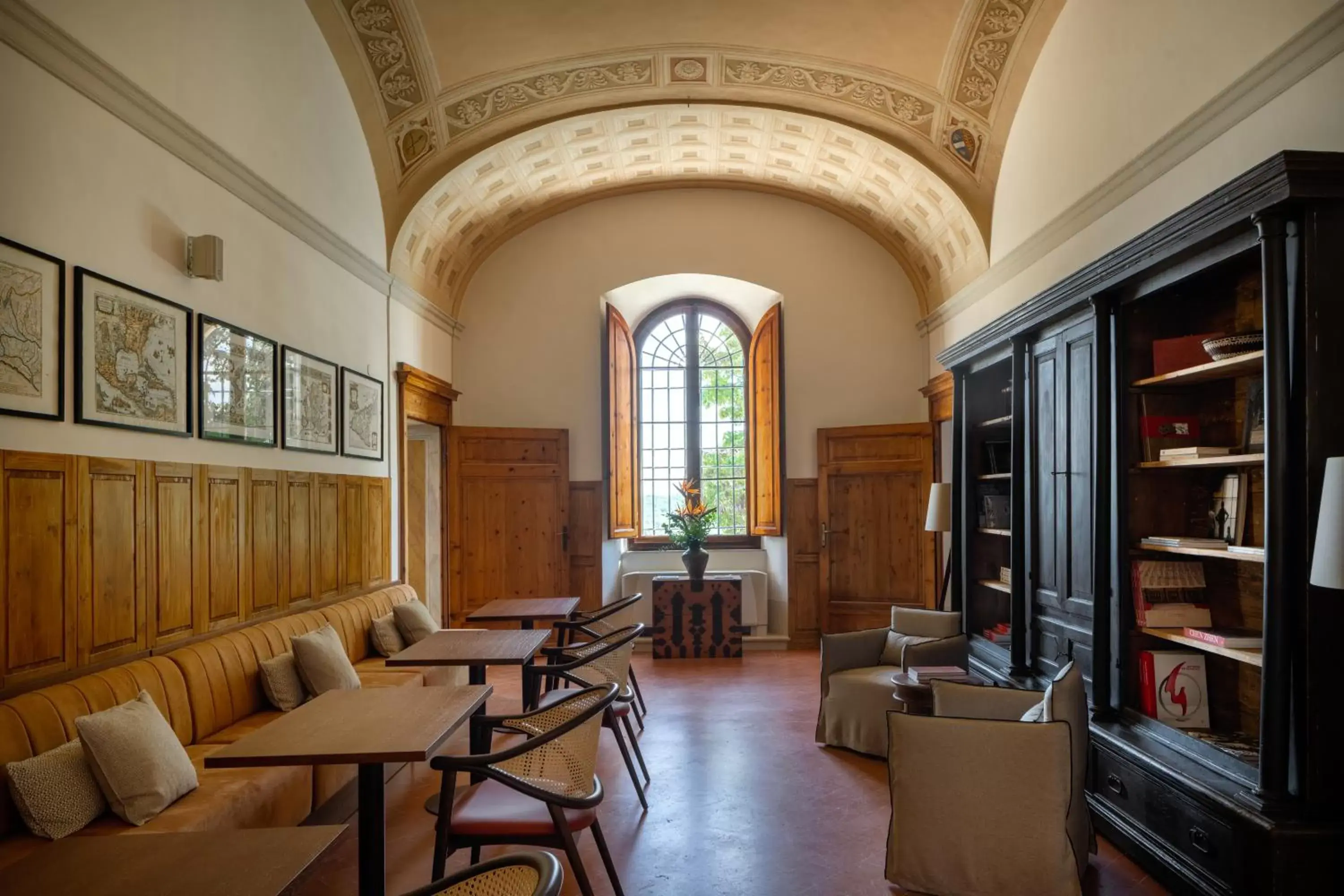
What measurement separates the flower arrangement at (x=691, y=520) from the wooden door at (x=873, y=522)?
1266 millimetres

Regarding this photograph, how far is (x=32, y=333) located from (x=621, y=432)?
648 centimetres

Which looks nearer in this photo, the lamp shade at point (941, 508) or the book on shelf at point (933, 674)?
the book on shelf at point (933, 674)

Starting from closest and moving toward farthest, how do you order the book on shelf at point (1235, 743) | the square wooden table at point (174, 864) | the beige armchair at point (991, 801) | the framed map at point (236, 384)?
the square wooden table at point (174, 864)
the beige armchair at point (991, 801)
the book on shelf at point (1235, 743)
the framed map at point (236, 384)

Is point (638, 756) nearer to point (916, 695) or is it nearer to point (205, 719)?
point (916, 695)

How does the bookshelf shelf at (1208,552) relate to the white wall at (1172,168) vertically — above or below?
below

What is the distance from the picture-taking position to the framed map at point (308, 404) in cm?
541

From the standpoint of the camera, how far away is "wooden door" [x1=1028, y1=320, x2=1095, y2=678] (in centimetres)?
421

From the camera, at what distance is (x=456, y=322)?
29.9 ft

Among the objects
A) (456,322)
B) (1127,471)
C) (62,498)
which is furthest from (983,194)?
(62,498)

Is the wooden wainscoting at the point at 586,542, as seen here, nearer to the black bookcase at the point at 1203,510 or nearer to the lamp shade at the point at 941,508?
the lamp shade at the point at 941,508

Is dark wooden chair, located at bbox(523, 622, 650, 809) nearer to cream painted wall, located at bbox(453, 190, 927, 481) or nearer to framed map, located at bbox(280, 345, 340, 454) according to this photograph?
framed map, located at bbox(280, 345, 340, 454)

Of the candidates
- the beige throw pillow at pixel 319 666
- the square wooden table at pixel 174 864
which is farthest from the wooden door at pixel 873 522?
the square wooden table at pixel 174 864

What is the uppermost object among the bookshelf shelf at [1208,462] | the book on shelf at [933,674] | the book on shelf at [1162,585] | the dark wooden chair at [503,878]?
the bookshelf shelf at [1208,462]

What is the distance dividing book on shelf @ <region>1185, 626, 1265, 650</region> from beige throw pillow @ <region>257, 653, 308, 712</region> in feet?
13.5
